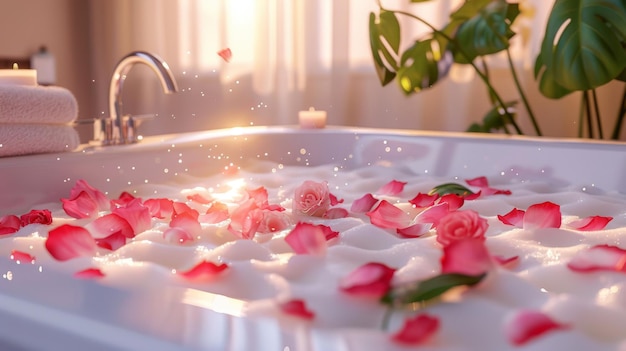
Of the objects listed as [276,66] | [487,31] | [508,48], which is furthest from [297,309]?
[276,66]

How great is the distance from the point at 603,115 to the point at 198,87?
1854mm

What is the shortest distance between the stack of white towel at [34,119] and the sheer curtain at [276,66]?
59.2 inches

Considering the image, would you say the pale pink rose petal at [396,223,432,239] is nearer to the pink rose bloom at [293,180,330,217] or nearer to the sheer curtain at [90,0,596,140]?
the pink rose bloom at [293,180,330,217]

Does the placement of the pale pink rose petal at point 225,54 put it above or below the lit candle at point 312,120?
above

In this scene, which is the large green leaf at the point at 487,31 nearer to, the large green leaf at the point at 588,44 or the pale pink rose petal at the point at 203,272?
the large green leaf at the point at 588,44

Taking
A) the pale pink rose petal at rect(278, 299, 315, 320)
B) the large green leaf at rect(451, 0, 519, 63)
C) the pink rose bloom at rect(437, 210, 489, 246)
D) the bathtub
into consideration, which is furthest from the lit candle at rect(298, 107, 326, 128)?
the pale pink rose petal at rect(278, 299, 315, 320)

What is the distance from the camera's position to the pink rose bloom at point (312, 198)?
106 cm

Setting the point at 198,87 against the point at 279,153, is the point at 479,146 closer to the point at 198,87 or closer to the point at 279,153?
the point at 279,153

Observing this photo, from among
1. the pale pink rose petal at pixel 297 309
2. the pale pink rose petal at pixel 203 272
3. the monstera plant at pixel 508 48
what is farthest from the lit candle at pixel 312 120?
the pale pink rose petal at pixel 297 309

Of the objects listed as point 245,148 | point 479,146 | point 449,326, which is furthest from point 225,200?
point 449,326

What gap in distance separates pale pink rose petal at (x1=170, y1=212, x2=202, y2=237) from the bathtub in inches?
9.7

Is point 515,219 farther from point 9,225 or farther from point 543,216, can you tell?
point 9,225

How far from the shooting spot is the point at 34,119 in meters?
1.27

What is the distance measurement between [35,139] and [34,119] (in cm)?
4
